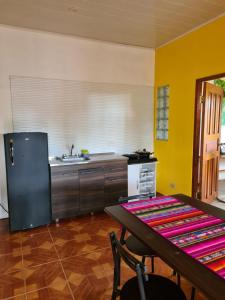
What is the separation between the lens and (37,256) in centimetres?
255

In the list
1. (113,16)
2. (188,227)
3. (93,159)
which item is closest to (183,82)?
(113,16)

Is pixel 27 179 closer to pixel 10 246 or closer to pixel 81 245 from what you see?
pixel 10 246

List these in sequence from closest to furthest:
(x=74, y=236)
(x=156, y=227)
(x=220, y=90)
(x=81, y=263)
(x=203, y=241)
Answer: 1. (x=203, y=241)
2. (x=156, y=227)
3. (x=81, y=263)
4. (x=74, y=236)
5. (x=220, y=90)

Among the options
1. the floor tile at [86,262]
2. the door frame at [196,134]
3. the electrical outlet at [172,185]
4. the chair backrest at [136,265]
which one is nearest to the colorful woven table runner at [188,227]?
the chair backrest at [136,265]

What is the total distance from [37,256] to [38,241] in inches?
13.5

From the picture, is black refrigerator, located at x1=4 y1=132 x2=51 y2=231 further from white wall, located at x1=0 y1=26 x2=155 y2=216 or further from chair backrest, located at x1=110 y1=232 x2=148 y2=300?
chair backrest, located at x1=110 y1=232 x2=148 y2=300

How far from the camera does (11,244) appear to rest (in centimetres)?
281

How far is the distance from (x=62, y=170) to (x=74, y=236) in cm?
92

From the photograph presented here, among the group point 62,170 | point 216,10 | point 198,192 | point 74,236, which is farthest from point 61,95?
point 198,192

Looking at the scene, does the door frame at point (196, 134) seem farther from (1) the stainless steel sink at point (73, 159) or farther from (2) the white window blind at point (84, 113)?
(1) the stainless steel sink at point (73, 159)

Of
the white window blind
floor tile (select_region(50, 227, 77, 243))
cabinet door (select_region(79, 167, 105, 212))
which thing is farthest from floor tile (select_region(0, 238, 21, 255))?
the white window blind

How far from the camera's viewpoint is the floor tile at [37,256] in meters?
2.44

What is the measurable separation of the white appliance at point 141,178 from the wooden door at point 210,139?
871mm

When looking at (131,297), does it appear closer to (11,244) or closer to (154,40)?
(11,244)
